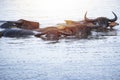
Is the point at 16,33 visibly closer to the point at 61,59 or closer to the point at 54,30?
the point at 54,30

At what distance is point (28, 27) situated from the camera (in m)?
21.8

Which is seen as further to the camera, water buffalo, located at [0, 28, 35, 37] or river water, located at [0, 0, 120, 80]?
water buffalo, located at [0, 28, 35, 37]

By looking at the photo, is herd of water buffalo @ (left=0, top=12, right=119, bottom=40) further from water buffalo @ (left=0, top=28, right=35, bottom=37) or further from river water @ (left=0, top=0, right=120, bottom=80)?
river water @ (left=0, top=0, right=120, bottom=80)

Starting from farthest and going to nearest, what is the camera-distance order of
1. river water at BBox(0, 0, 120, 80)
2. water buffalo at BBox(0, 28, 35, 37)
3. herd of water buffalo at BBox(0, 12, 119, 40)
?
1. water buffalo at BBox(0, 28, 35, 37)
2. herd of water buffalo at BBox(0, 12, 119, 40)
3. river water at BBox(0, 0, 120, 80)

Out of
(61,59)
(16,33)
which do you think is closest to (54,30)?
(16,33)

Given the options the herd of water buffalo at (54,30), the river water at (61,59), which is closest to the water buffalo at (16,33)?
the herd of water buffalo at (54,30)

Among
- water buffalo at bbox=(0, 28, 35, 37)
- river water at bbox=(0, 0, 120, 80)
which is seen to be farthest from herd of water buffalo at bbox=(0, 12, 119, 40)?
river water at bbox=(0, 0, 120, 80)

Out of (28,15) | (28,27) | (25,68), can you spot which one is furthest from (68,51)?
(28,15)

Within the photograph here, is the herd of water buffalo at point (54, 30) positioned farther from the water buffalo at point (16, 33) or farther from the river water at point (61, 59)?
the river water at point (61, 59)

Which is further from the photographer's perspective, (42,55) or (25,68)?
(42,55)

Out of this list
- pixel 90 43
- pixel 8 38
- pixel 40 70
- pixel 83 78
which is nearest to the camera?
pixel 83 78

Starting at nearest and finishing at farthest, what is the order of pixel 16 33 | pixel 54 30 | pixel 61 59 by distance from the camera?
pixel 61 59 → pixel 54 30 → pixel 16 33

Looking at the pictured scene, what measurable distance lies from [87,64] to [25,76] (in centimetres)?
216

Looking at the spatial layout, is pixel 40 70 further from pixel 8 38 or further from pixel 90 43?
pixel 8 38
